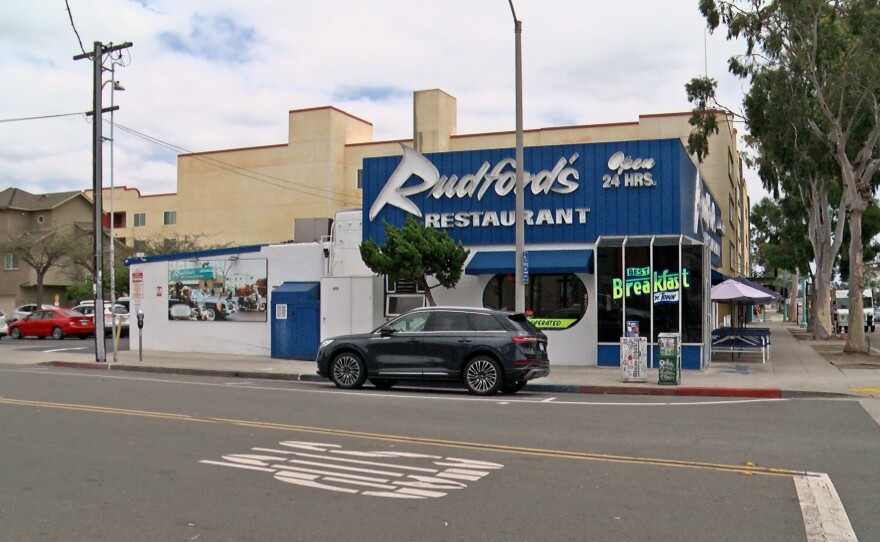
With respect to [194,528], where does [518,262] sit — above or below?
above

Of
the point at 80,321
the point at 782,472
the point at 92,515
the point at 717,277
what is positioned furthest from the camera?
the point at 80,321

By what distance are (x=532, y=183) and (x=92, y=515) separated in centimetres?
1656

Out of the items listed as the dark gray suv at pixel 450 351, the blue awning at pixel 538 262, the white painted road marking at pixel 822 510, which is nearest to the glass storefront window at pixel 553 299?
the blue awning at pixel 538 262

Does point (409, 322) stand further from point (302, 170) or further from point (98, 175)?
point (302, 170)

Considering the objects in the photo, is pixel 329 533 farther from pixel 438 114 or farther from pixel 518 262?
pixel 438 114

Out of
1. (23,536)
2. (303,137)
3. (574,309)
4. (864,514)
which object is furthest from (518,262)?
(303,137)

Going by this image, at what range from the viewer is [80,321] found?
3691 centimetres

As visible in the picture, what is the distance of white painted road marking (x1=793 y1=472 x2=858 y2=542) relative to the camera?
6.15 meters

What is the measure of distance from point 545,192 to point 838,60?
9.58 m

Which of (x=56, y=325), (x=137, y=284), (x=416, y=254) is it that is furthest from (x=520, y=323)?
(x=56, y=325)

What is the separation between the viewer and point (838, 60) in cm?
2338

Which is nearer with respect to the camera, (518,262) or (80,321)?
(518,262)

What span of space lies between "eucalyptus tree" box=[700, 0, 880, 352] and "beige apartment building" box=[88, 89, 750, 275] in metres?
A: 26.6

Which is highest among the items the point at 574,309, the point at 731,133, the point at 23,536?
the point at 731,133
